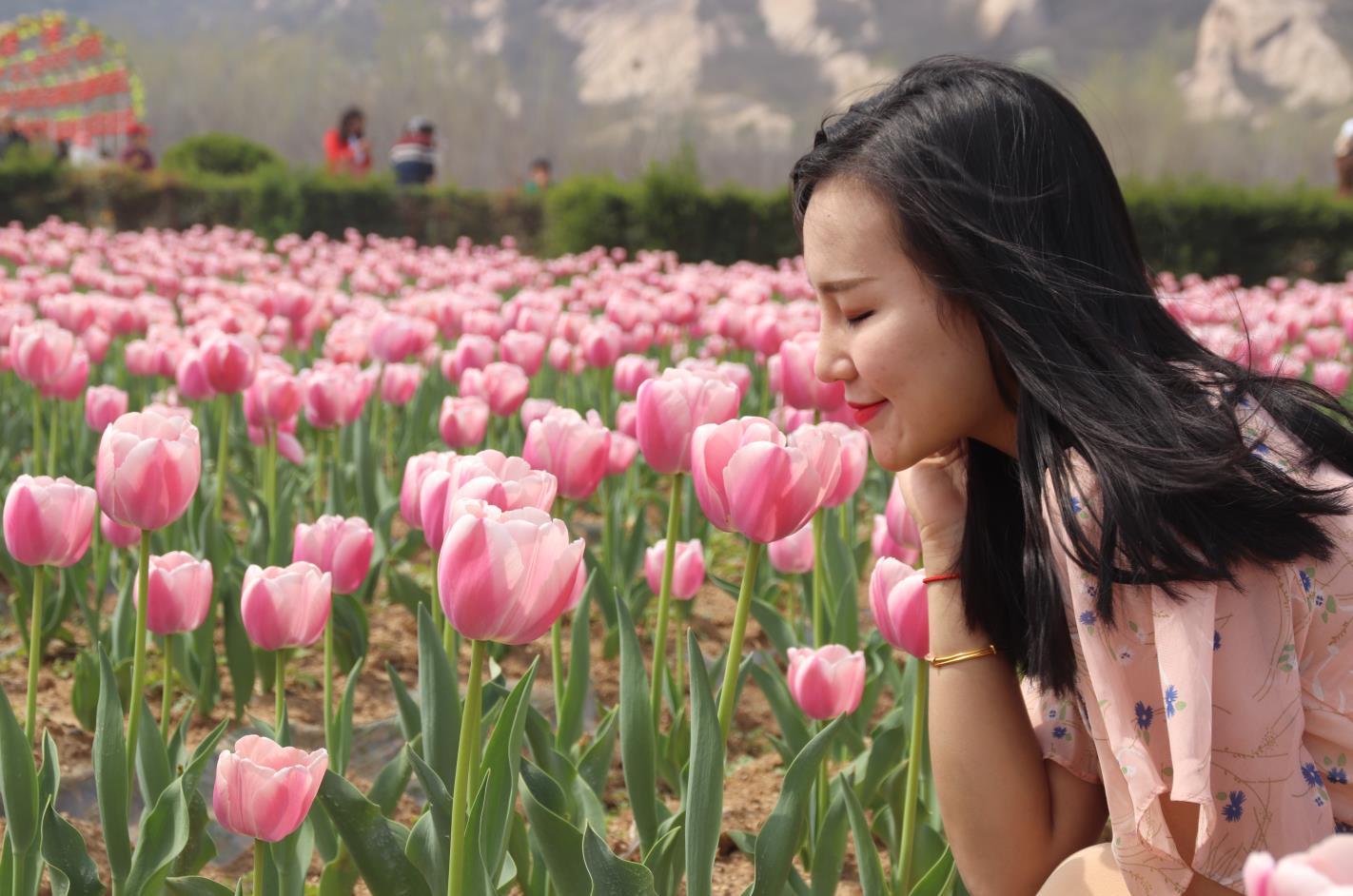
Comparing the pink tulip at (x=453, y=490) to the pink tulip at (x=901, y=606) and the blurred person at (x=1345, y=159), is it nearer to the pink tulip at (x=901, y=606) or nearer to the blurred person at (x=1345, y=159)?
the pink tulip at (x=901, y=606)

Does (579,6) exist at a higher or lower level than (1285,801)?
higher

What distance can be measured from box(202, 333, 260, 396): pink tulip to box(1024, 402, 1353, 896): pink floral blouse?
1.76 metres

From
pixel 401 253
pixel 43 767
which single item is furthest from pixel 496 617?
pixel 401 253

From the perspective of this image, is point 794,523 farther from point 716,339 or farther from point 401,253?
point 401,253

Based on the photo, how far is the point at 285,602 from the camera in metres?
1.68

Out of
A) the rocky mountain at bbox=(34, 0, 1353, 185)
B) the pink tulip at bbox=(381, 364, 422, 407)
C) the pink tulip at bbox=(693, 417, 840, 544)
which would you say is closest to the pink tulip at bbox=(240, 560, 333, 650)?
the pink tulip at bbox=(693, 417, 840, 544)

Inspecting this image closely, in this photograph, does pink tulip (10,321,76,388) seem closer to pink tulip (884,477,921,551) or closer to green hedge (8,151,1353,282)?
pink tulip (884,477,921,551)

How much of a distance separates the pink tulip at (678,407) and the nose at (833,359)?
18cm

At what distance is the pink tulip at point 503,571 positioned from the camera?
1163 mm

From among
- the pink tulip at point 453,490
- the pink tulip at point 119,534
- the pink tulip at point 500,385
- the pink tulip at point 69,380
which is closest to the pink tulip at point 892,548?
the pink tulip at point 453,490

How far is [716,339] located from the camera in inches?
189

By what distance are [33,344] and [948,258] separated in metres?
2.03

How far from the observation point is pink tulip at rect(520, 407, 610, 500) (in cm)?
192

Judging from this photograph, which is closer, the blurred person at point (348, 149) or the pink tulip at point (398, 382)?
the pink tulip at point (398, 382)
